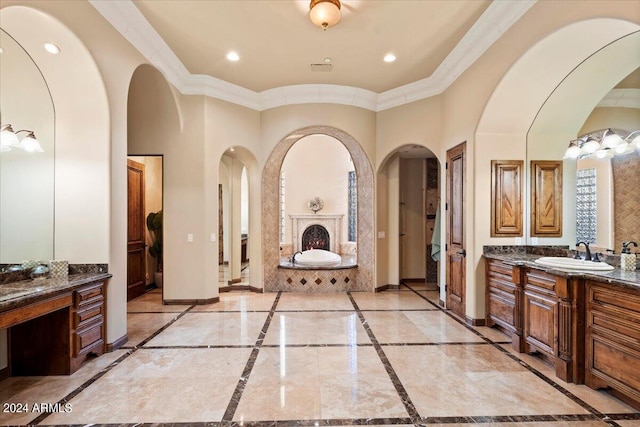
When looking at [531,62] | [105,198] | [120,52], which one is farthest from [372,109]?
[105,198]

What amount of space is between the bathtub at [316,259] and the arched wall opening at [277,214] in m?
0.58

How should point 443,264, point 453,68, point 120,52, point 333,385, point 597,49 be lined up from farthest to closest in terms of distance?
point 443,264 → point 453,68 → point 120,52 → point 597,49 → point 333,385

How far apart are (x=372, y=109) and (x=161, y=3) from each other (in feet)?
12.2

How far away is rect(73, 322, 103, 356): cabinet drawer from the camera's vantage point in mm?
2855

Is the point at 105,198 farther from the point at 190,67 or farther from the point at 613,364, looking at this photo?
the point at 613,364

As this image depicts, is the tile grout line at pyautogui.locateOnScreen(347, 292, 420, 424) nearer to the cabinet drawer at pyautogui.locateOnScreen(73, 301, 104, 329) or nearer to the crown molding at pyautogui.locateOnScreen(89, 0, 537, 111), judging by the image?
the cabinet drawer at pyautogui.locateOnScreen(73, 301, 104, 329)

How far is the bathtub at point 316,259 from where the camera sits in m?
6.30

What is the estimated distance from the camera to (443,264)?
5078mm

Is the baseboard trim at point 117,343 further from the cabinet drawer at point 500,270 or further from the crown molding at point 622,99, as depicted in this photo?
the crown molding at point 622,99

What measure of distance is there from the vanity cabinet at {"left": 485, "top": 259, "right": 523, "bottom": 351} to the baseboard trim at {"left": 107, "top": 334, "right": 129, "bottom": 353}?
13.9 feet

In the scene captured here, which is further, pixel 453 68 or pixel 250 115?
pixel 250 115

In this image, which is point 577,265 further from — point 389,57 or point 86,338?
point 86,338

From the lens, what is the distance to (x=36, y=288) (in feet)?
8.36

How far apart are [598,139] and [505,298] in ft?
6.36
